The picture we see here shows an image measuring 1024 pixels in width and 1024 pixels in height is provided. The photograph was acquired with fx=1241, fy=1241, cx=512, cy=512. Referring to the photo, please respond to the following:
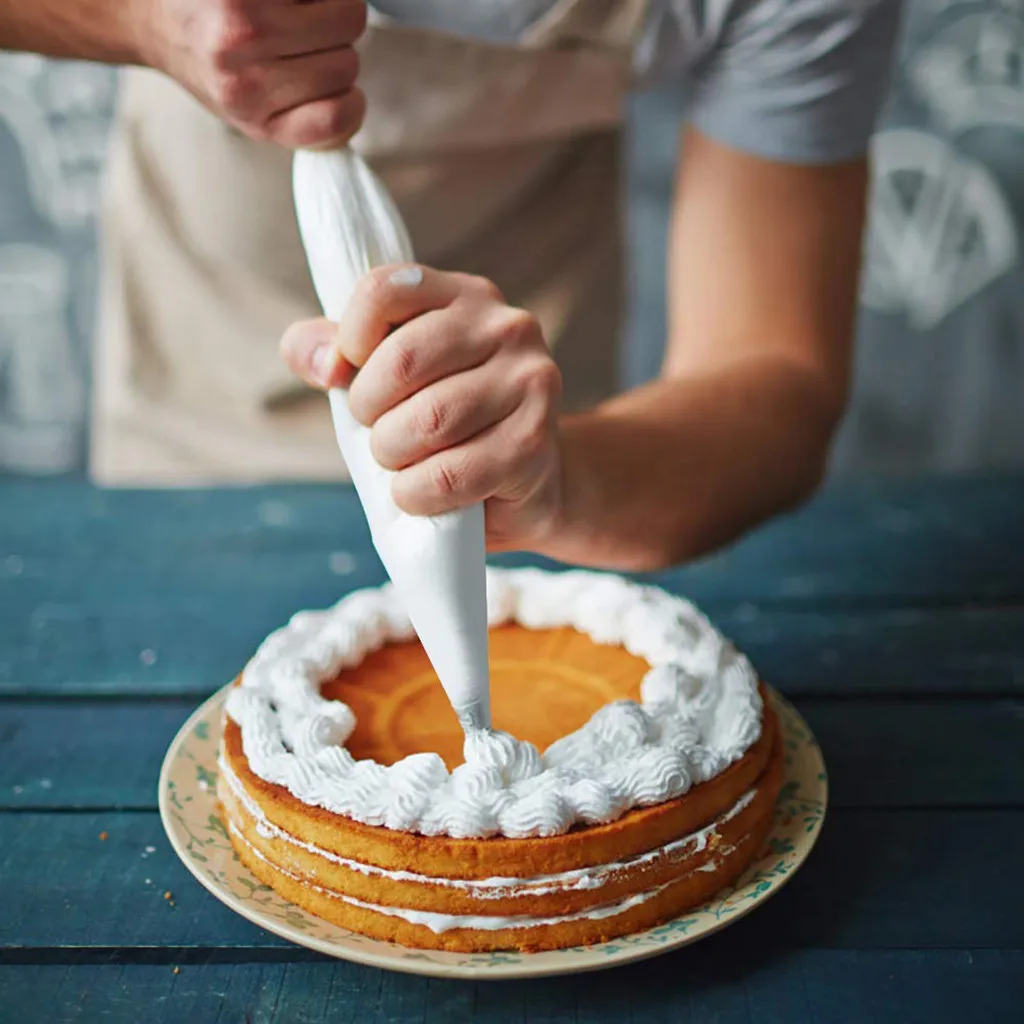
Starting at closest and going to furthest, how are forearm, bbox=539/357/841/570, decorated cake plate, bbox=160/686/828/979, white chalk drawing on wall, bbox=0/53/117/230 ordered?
1. decorated cake plate, bbox=160/686/828/979
2. forearm, bbox=539/357/841/570
3. white chalk drawing on wall, bbox=0/53/117/230

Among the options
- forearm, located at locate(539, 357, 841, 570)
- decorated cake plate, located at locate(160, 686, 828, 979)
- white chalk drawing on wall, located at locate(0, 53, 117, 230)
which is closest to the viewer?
decorated cake plate, located at locate(160, 686, 828, 979)

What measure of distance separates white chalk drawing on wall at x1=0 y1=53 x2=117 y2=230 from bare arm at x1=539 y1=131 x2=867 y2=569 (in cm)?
181

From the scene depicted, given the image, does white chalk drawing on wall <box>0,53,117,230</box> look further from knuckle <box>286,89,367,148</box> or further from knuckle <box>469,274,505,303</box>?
knuckle <box>469,274,505,303</box>

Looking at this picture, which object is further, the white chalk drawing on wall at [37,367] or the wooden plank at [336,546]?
the white chalk drawing on wall at [37,367]

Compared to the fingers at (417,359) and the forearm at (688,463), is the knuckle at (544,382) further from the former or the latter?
the forearm at (688,463)

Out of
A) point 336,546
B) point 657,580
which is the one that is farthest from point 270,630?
point 657,580

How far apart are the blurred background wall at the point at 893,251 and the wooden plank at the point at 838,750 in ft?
5.03

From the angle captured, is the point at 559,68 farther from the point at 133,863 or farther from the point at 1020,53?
the point at 1020,53

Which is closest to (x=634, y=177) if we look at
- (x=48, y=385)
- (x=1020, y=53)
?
(x=1020, y=53)

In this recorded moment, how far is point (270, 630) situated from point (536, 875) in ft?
2.18

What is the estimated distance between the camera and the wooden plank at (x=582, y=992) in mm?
925

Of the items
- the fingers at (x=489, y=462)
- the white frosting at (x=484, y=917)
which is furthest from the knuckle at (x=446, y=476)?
the white frosting at (x=484, y=917)

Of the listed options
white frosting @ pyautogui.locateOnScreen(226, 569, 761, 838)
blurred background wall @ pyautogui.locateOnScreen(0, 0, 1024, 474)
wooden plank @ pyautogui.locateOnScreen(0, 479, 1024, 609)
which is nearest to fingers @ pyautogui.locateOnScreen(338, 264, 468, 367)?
white frosting @ pyautogui.locateOnScreen(226, 569, 761, 838)

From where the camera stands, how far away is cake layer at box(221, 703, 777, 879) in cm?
95
